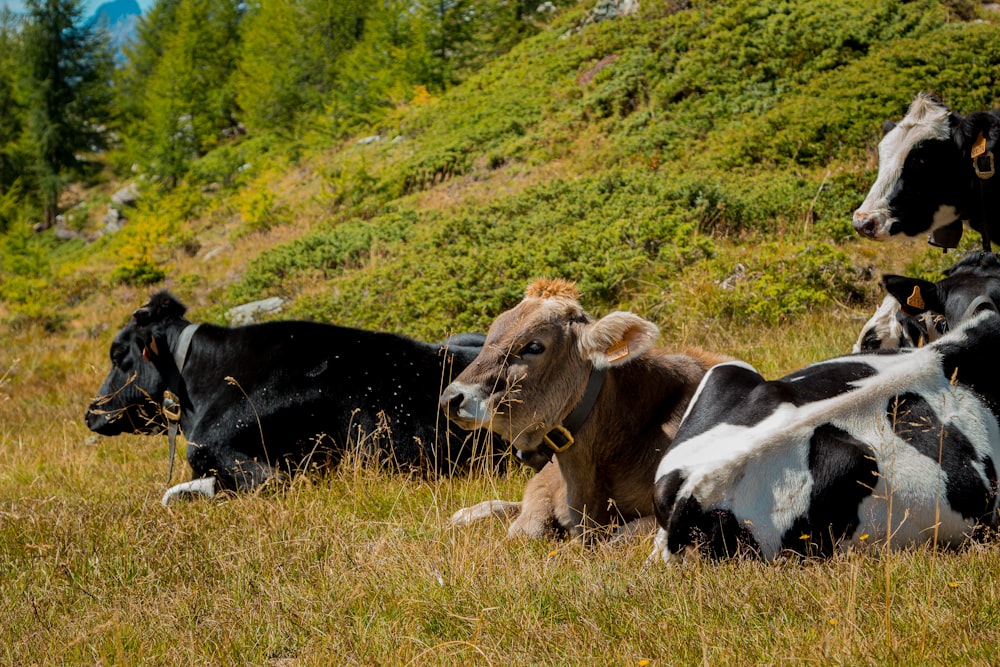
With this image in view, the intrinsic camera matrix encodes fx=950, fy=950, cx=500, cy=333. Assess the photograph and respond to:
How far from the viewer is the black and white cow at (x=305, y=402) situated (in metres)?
7.25

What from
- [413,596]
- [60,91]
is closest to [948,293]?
[413,596]

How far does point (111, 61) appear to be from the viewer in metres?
62.4

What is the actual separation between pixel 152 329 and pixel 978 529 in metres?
6.64

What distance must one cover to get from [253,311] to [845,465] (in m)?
14.8

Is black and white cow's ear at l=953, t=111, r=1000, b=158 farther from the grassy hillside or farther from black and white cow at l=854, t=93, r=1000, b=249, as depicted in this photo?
the grassy hillside

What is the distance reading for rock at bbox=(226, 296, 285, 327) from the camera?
17.1 m

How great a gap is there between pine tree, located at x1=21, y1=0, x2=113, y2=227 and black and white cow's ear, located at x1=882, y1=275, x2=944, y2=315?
57.4 metres

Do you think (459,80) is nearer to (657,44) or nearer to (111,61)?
(657,44)

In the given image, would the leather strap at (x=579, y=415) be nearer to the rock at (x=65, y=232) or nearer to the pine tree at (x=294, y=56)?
the pine tree at (x=294, y=56)

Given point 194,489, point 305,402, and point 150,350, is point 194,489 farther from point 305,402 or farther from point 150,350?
point 150,350

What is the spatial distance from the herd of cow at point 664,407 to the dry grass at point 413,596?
25 centimetres

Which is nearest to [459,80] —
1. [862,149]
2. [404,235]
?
[404,235]

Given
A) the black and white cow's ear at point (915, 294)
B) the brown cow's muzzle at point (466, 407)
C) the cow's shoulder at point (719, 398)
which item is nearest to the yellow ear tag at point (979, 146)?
the black and white cow's ear at point (915, 294)

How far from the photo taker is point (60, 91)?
188 ft
